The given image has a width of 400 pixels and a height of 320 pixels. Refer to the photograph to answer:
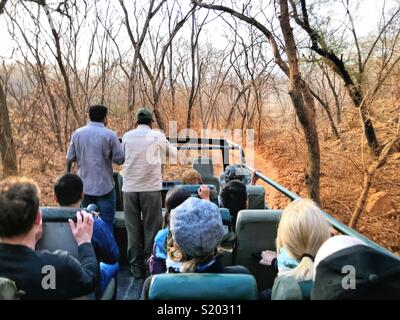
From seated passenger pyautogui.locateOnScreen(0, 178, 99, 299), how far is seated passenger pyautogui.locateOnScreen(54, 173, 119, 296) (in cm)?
43

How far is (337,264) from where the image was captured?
4.14 ft

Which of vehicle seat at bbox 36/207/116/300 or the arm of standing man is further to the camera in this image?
the arm of standing man

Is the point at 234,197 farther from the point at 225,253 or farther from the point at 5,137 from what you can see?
the point at 5,137

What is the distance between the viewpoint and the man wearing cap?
3270mm

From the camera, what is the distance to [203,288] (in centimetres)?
141

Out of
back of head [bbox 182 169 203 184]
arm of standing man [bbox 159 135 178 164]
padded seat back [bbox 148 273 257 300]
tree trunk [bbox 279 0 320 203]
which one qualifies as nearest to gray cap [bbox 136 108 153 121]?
arm of standing man [bbox 159 135 178 164]

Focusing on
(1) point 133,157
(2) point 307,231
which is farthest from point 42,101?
(2) point 307,231

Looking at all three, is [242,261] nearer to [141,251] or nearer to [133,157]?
[141,251]

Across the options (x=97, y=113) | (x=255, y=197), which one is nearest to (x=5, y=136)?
(x=97, y=113)

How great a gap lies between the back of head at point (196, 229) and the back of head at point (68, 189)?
2.83ft

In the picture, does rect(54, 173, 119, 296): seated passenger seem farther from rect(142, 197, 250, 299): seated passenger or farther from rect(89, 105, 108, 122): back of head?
rect(89, 105, 108, 122): back of head
